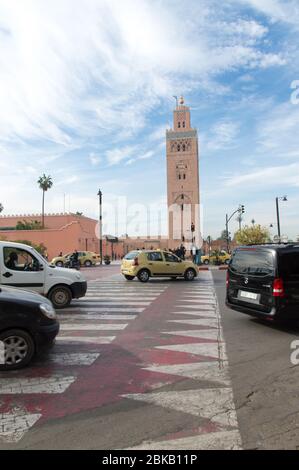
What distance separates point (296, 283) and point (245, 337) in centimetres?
143

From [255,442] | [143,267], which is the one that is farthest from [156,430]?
[143,267]

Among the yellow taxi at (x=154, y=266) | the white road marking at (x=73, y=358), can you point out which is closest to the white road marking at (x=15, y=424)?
the white road marking at (x=73, y=358)

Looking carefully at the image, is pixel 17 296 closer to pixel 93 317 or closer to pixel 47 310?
pixel 47 310

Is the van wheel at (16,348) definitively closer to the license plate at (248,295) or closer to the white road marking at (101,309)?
the license plate at (248,295)

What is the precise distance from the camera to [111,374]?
496 cm

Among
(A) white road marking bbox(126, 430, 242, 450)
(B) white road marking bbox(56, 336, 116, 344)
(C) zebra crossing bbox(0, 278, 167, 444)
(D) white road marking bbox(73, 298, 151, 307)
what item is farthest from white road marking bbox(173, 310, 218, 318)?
(A) white road marking bbox(126, 430, 242, 450)

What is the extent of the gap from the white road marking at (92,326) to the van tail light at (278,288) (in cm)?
311

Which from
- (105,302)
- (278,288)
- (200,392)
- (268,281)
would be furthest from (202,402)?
(105,302)

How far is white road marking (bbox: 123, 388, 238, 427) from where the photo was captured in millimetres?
3688

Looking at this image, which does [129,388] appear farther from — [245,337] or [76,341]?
[245,337]

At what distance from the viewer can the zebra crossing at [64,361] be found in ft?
12.3

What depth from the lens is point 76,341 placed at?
6719mm

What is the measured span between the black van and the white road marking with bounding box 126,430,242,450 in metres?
4.17
